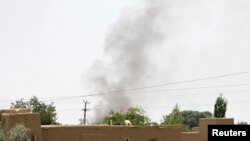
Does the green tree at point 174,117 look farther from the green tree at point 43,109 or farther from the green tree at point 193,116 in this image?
the green tree at point 193,116

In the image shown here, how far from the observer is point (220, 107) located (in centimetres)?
5091

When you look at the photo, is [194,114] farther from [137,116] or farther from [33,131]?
[33,131]

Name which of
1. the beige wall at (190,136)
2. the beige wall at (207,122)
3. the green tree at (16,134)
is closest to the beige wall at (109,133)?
the beige wall at (190,136)

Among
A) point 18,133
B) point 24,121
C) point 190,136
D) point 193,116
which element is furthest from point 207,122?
point 193,116

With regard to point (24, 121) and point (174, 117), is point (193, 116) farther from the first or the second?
point (24, 121)

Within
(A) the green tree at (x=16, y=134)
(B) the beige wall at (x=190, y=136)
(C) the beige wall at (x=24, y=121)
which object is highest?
(C) the beige wall at (x=24, y=121)

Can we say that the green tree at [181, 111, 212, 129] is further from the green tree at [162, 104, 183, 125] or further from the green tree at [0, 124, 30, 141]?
the green tree at [0, 124, 30, 141]

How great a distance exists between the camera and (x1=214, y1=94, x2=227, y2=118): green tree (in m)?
50.5

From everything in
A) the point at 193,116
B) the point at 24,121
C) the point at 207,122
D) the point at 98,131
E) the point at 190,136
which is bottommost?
the point at 190,136

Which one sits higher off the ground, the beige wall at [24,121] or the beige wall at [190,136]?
the beige wall at [24,121]

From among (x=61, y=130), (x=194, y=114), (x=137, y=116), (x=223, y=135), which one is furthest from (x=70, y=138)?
(x=194, y=114)

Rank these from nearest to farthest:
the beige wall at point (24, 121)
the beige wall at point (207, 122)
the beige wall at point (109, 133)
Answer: the beige wall at point (24, 121) < the beige wall at point (109, 133) < the beige wall at point (207, 122)

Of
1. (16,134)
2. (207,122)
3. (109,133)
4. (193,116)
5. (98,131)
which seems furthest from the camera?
(193,116)

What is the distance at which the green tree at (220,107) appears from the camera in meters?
50.5
